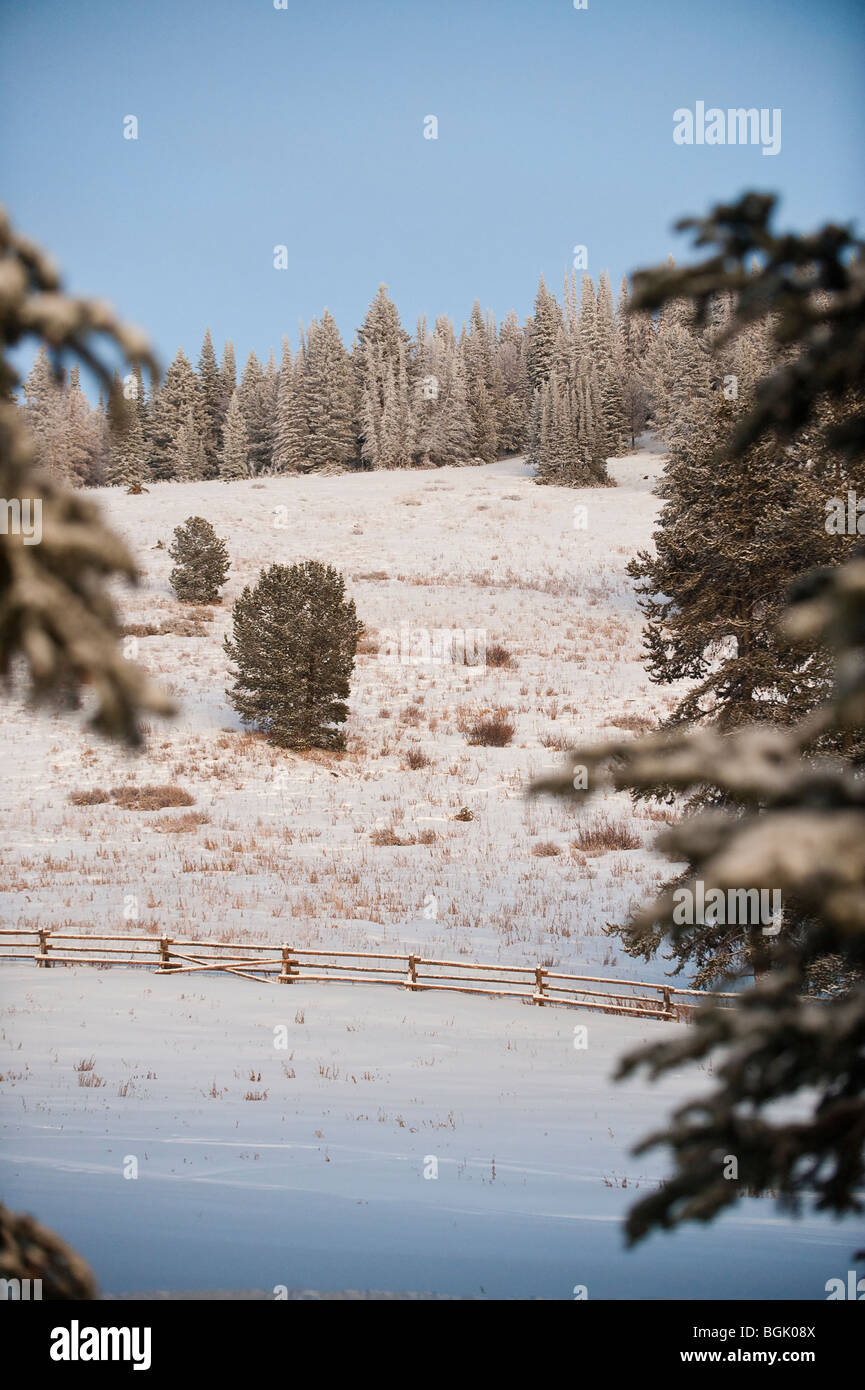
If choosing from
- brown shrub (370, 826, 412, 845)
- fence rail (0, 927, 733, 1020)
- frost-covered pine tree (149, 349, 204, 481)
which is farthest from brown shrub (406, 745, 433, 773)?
frost-covered pine tree (149, 349, 204, 481)

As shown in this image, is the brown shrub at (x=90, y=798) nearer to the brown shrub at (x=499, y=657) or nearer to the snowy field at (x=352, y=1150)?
the snowy field at (x=352, y=1150)

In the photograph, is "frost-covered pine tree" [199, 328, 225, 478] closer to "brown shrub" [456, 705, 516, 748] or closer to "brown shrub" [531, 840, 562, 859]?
"brown shrub" [456, 705, 516, 748]

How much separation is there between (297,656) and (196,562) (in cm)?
1364

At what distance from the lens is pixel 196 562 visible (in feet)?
124

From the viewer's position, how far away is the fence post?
49.8 feet

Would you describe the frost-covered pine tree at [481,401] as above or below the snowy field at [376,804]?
above

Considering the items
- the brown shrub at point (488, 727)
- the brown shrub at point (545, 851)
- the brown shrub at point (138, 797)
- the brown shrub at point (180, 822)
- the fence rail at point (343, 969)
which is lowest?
the fence rail at point (343, 969)

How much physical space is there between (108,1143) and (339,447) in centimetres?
7584

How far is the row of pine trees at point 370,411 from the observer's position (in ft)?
246

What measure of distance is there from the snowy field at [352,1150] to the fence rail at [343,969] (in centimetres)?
47

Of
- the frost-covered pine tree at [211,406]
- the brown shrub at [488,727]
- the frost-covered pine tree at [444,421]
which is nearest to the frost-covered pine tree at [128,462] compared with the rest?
the frost-covered pine tree at [211,406]

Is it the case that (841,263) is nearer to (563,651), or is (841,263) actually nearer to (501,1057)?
(501,1057)

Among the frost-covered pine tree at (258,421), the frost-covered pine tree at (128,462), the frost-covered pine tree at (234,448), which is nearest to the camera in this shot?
the frost-covered pine tree at (128,462)
